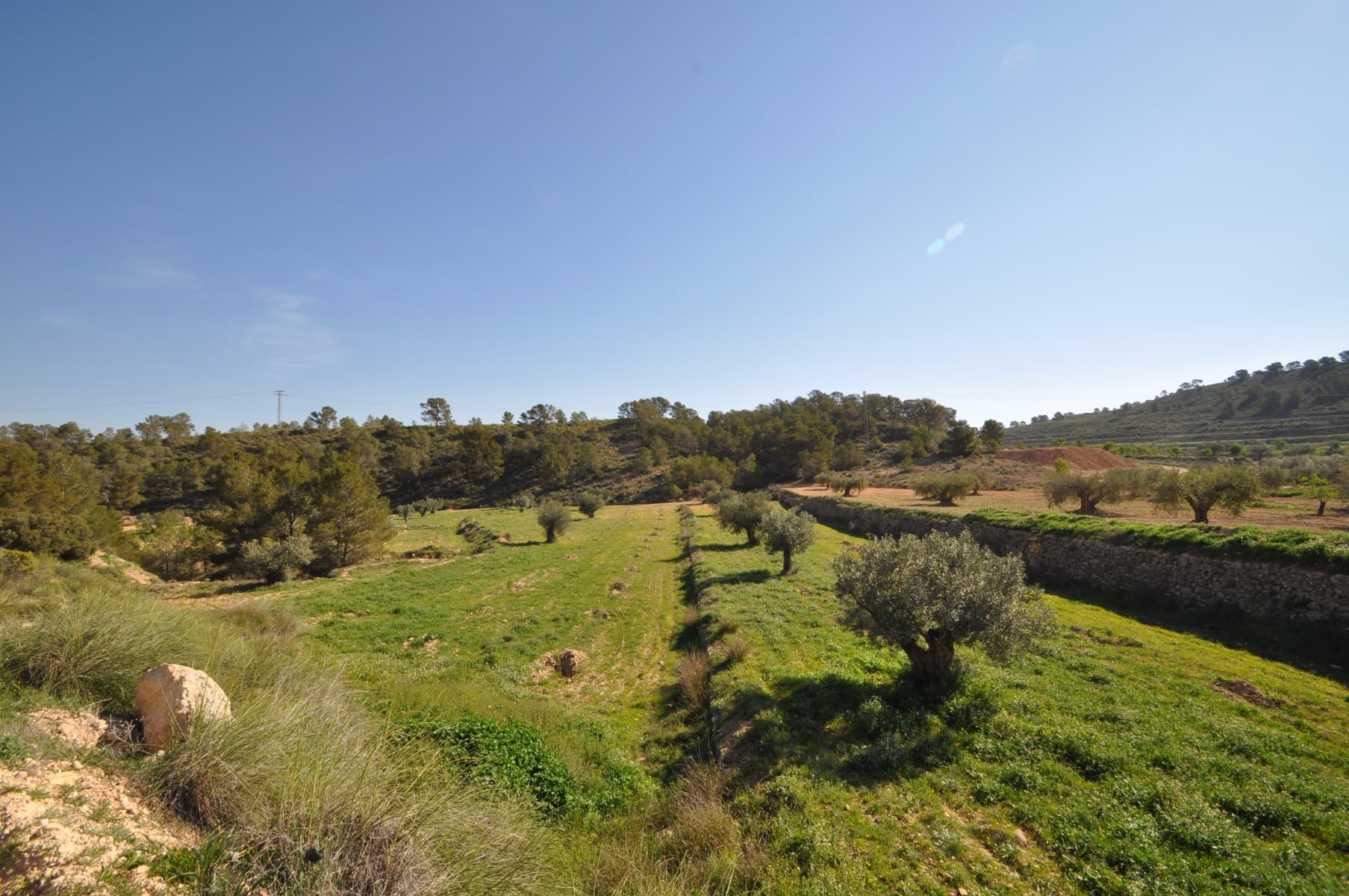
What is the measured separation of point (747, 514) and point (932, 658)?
22.5m

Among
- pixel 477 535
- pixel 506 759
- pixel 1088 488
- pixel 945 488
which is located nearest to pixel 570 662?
pixel 506 759

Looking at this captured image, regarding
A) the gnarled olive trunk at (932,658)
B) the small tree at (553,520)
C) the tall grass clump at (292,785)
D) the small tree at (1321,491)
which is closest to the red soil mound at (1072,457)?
the small tree at (1321,491)

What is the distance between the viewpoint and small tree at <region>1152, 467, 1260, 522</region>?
23250 millimetres

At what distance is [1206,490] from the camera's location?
24.2 meters

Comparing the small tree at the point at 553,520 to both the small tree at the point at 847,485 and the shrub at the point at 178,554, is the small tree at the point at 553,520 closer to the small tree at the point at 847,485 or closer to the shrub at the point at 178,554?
the shrub at the point at 178,554

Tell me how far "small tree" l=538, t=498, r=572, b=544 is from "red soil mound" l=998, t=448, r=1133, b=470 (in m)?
64.4

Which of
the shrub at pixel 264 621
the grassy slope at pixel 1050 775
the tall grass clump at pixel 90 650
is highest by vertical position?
the tall grass clump at pixel 90 650

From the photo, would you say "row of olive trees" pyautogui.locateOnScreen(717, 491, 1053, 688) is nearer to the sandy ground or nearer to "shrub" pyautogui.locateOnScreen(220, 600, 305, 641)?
the sandy ground

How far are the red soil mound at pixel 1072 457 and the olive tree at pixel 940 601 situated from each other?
2564 inches

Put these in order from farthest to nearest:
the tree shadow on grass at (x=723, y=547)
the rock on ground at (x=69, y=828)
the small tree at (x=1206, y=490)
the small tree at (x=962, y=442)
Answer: the small tree at (x=962, y=442)
the tree shadow on grass at (x=723, y=547)
the small tree at (x=1206, y=490)
the rock on ground at (x=69, y=828)

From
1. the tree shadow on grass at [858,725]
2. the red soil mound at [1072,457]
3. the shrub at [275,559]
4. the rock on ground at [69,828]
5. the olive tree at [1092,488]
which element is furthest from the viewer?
the red soil mound at [1072,457]

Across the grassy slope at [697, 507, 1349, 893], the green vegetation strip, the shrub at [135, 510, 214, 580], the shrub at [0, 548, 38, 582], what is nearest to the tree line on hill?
the shrub at [135, 510, 214, 580]

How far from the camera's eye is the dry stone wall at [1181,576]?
14.0 m

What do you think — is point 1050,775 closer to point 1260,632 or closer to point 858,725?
point 858,725
